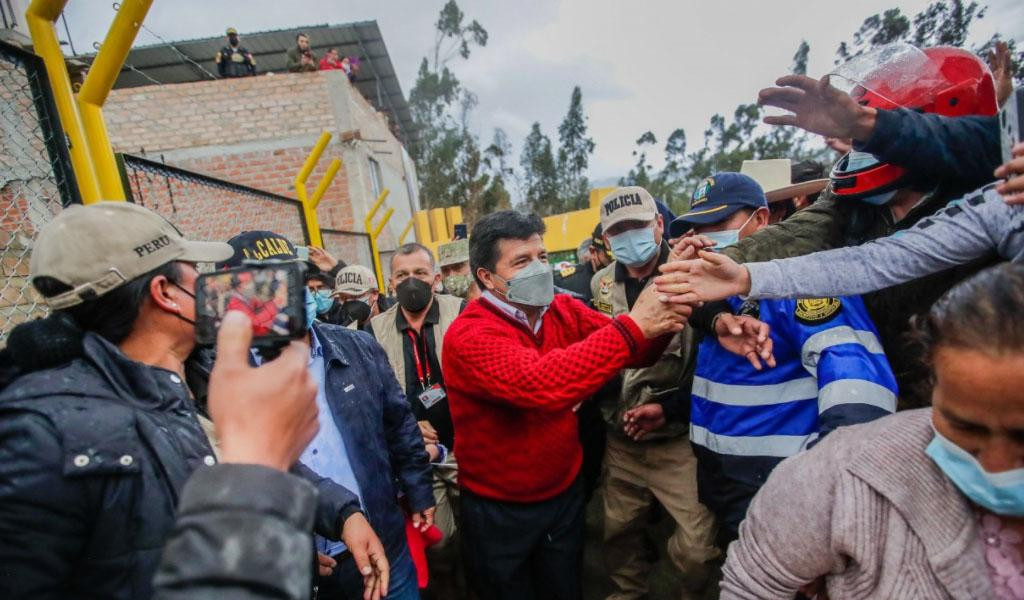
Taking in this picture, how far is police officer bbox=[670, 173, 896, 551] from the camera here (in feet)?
4.33

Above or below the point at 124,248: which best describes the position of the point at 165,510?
below

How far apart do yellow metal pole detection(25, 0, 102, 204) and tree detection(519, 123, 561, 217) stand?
42.6 metres

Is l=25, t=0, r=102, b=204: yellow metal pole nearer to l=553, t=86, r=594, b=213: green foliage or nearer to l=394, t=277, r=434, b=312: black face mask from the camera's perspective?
l=394, t=277, r=434, b=312: black face mask

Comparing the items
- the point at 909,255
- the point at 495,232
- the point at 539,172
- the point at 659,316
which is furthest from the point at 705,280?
the point at 539,172

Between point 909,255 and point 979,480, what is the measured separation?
0.71 meters

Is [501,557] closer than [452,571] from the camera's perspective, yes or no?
Yes

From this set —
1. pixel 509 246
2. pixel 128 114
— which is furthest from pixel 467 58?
pixel 509 246

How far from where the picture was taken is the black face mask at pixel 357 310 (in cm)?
351

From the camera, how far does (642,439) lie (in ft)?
7.73

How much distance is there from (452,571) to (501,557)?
0.98m

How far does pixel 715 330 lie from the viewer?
1707mm

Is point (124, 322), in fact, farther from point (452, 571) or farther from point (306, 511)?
point (452, 571)

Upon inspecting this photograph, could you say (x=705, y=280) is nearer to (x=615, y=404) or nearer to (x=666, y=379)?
(x=666, y=379)

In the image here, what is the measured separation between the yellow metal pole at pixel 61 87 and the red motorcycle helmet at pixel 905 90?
2332 millimetres
